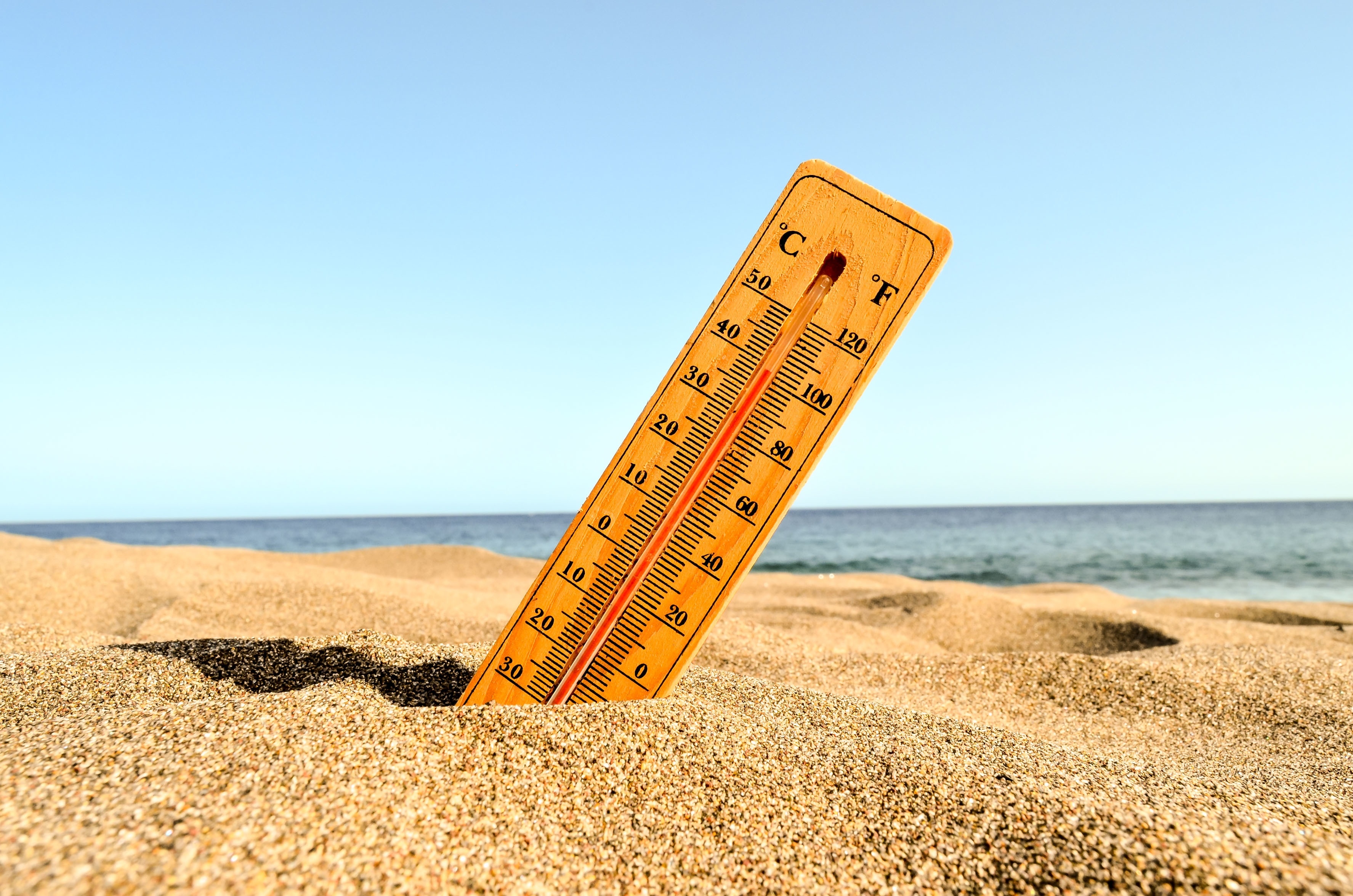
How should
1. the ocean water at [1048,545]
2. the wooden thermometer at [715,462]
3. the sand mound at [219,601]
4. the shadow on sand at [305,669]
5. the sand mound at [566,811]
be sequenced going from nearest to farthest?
the sand mound at [566,811] < the wooden thermometer at [715,462] < the shadow on sand at [305,669] < the sand mound at [219,601] < the ocean water at [1048,545]

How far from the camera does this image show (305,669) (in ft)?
8.88

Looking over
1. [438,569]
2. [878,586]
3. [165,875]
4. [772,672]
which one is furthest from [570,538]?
[438,569]

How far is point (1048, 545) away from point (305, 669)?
100 feet

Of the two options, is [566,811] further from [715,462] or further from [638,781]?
[715,462]

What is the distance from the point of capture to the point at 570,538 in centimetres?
230

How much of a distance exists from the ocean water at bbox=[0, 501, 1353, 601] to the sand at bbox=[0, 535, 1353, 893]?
509 centimetres

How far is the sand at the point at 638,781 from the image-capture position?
4.42 ft

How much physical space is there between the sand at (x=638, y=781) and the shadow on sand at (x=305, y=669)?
0.01 metres

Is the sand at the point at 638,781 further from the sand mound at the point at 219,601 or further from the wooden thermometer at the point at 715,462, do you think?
the sand mound at the point at 219,601

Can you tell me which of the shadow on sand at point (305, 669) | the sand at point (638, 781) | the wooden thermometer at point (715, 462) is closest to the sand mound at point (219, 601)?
the shadow on sand at point (305, 669)

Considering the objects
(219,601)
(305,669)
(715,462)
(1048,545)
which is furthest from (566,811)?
(1048,545)

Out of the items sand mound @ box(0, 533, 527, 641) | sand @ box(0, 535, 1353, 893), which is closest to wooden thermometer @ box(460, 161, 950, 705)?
sand @ box(0, 535, 1353, 893)

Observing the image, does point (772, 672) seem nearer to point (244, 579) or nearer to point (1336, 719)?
point (1336, 719)

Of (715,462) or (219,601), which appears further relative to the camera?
(219,601)
